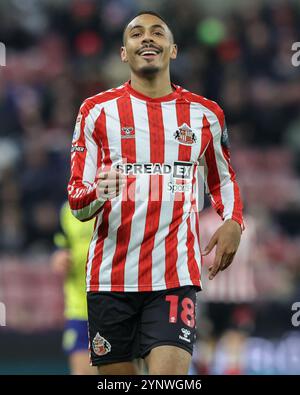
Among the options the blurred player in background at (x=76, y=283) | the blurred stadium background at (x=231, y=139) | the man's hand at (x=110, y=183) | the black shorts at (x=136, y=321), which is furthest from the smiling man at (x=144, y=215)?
the blurred stadium background at (x=231, y=139)

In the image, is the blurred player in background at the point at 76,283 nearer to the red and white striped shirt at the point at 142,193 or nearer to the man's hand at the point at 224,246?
the red and white striped shirt at the point at 142,193

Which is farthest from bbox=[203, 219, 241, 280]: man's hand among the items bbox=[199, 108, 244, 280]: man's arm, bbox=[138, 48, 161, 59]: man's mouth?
bbox=[138, 48, 161, 59]: man's mouth

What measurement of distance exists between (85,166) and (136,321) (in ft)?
2.49

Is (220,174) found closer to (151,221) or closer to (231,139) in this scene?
(151,221)

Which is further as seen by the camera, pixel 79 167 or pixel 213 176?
pixel 213 176

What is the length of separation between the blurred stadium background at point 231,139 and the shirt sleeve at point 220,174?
429 cm

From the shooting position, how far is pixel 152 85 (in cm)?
485

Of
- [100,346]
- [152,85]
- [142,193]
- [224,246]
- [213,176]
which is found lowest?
[100,346]

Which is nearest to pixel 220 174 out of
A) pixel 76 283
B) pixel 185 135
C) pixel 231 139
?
pixel 185 135

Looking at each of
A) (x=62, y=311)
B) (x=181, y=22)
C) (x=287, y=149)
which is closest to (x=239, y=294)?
(x=62, y=311)

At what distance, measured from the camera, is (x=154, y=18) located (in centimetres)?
486

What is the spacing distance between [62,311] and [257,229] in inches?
87.9

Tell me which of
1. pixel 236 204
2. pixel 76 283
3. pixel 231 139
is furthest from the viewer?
pixel 231 139
